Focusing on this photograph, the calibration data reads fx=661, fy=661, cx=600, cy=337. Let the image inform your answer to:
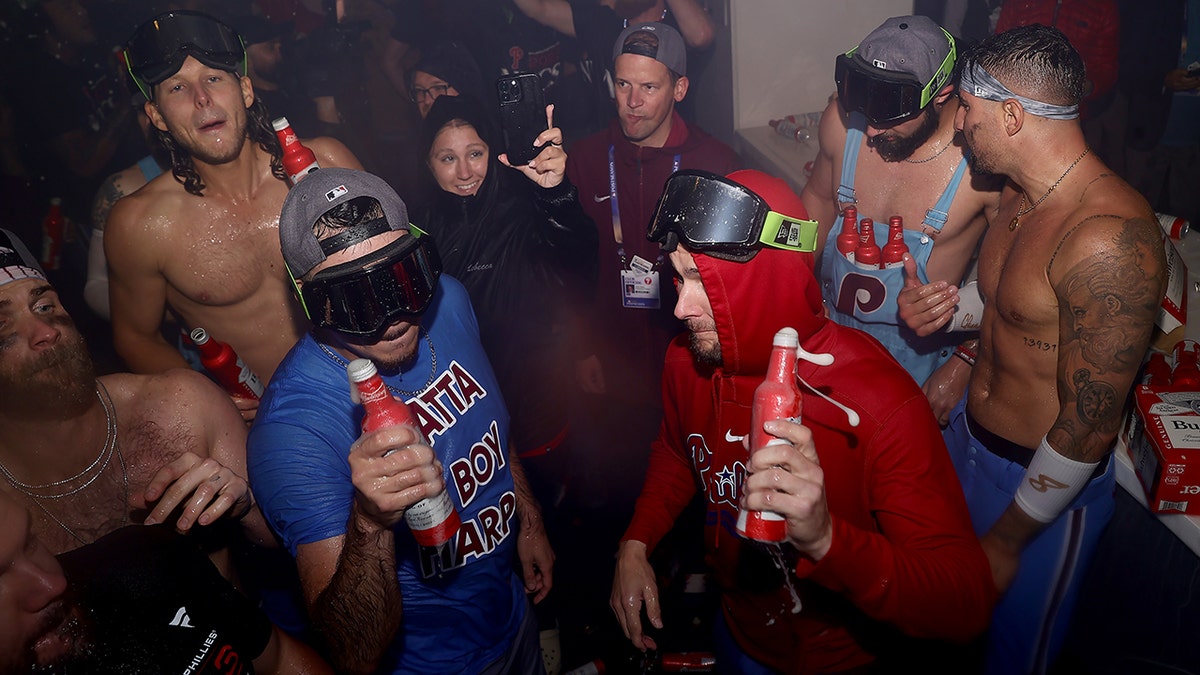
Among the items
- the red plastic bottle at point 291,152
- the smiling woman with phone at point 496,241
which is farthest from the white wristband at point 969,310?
the red plastic bottle at point 291,152

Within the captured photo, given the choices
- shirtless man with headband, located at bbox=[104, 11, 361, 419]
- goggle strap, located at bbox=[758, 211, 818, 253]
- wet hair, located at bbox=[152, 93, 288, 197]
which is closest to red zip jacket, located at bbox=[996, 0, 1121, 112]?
goggle strap, located at bbox=[758, 211, 818, 253]

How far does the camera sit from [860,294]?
10.3 feet

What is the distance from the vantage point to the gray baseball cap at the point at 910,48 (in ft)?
9.70

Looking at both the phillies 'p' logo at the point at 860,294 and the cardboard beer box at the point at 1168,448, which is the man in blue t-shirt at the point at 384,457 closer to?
the phillies 'p' logo at the point at 860,294

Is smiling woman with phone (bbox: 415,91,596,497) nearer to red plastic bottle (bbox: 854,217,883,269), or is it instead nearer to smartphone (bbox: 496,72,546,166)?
smartphone (bbox: 496,72,546,166)

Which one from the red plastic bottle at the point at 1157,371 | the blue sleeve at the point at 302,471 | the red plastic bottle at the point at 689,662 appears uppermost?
Result: the blue sleeve at the point at 302,471

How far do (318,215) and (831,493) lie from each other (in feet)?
5.59

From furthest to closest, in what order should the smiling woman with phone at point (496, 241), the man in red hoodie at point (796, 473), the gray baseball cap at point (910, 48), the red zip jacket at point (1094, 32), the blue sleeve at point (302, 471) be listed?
1. the red zip jacket at point (1094, 32)
2. the smiling woman with phone at point (496, 241)
3. the gray baseball cap at point (910, 48)
4. the blue sleeve at point (302, 471)
5. the man in red hoodie at point (796, 473)

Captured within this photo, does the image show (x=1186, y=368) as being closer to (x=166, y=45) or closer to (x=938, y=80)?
(x=938, y=80)

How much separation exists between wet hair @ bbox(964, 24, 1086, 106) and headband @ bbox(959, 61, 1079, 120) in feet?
0.05

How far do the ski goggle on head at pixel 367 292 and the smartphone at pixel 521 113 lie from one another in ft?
3.39

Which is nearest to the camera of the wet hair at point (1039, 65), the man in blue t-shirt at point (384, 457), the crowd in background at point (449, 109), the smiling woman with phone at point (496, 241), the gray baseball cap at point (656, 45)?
the man in blue t-shirt at point (384, 457)

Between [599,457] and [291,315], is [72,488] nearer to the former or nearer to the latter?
[291,315]

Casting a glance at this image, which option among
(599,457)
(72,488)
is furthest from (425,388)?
(599,457)
